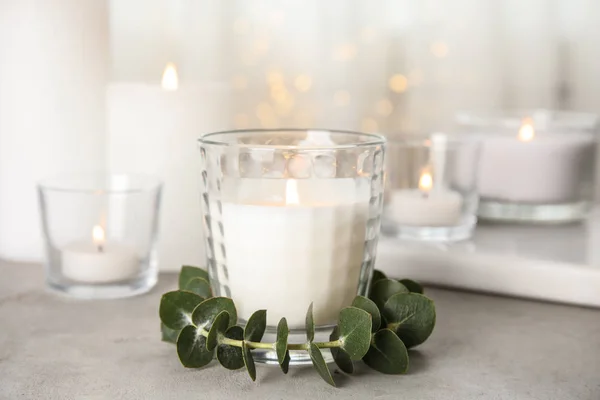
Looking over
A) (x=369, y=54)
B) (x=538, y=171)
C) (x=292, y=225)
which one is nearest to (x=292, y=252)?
(x=292, y=225)

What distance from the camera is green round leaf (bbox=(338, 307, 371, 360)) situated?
43cm

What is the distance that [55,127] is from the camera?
75 centimetres

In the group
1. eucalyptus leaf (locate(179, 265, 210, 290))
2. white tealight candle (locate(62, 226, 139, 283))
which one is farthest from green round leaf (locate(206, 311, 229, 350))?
white tealight candle (locate(62, 226, 139, 283))

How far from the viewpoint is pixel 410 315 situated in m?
0.47

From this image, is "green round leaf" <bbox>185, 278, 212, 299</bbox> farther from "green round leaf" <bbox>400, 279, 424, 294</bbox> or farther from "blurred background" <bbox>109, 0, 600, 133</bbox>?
"blurred background" <bbox>109, 0, 600, 133</bbox>

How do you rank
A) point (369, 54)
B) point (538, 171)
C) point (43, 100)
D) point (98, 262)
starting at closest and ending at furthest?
1. point (98, 262)
2. point (43, 100)
3. point (538, 171)
4. point (369, 54)

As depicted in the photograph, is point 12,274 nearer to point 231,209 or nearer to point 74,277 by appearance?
point 74,277

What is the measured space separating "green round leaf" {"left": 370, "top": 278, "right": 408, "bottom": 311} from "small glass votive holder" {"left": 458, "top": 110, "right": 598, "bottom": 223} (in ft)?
1.32

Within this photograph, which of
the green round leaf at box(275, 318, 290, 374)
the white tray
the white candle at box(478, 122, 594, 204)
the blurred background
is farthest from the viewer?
the blurred background

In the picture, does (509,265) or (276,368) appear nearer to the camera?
(276,368)

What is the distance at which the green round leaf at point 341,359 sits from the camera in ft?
1.47

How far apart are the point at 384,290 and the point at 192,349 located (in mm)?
130

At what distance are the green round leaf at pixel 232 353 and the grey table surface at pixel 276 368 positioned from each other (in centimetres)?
1

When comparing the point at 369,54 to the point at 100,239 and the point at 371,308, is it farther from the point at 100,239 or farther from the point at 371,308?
the point at 371,308
